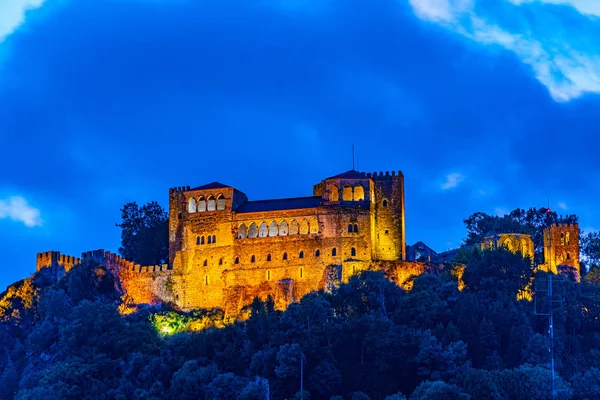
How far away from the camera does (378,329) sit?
238 feet

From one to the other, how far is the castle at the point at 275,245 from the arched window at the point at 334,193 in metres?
0.07

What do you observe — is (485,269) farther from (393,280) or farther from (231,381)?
(231,381)

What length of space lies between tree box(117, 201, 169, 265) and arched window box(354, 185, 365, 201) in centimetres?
1844

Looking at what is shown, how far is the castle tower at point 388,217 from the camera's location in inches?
3364

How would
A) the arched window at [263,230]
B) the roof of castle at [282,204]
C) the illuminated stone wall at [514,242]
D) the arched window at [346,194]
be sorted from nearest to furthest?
the arched window at [346,194] < the arched window at [263,230] < the roof of castle at [282,204] < the illuminated stone wall at [514,242]

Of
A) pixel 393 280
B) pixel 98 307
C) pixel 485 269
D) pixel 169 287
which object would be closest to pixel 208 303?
pixel 169 287

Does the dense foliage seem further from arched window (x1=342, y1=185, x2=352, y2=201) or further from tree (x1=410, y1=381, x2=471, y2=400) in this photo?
arched window (x1=342, y1=185, x2=352, y2=201)

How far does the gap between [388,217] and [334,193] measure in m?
4.79

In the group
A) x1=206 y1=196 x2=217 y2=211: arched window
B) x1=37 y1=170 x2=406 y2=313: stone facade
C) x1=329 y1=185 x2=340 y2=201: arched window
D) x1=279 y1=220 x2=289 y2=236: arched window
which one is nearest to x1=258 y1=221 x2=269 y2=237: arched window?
x1=37 y1=170 x2=406 y2=313: stone facade

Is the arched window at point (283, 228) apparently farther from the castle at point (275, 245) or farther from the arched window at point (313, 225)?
the arched window at point (313, 225)

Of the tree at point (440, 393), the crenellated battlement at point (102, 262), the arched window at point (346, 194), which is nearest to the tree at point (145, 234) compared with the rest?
the crenellated battlement at point (102, 262)

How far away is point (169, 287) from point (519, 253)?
2644cm

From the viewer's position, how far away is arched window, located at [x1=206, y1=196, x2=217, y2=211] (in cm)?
8769

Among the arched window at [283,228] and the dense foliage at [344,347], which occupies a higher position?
the arched window at [283,228]
